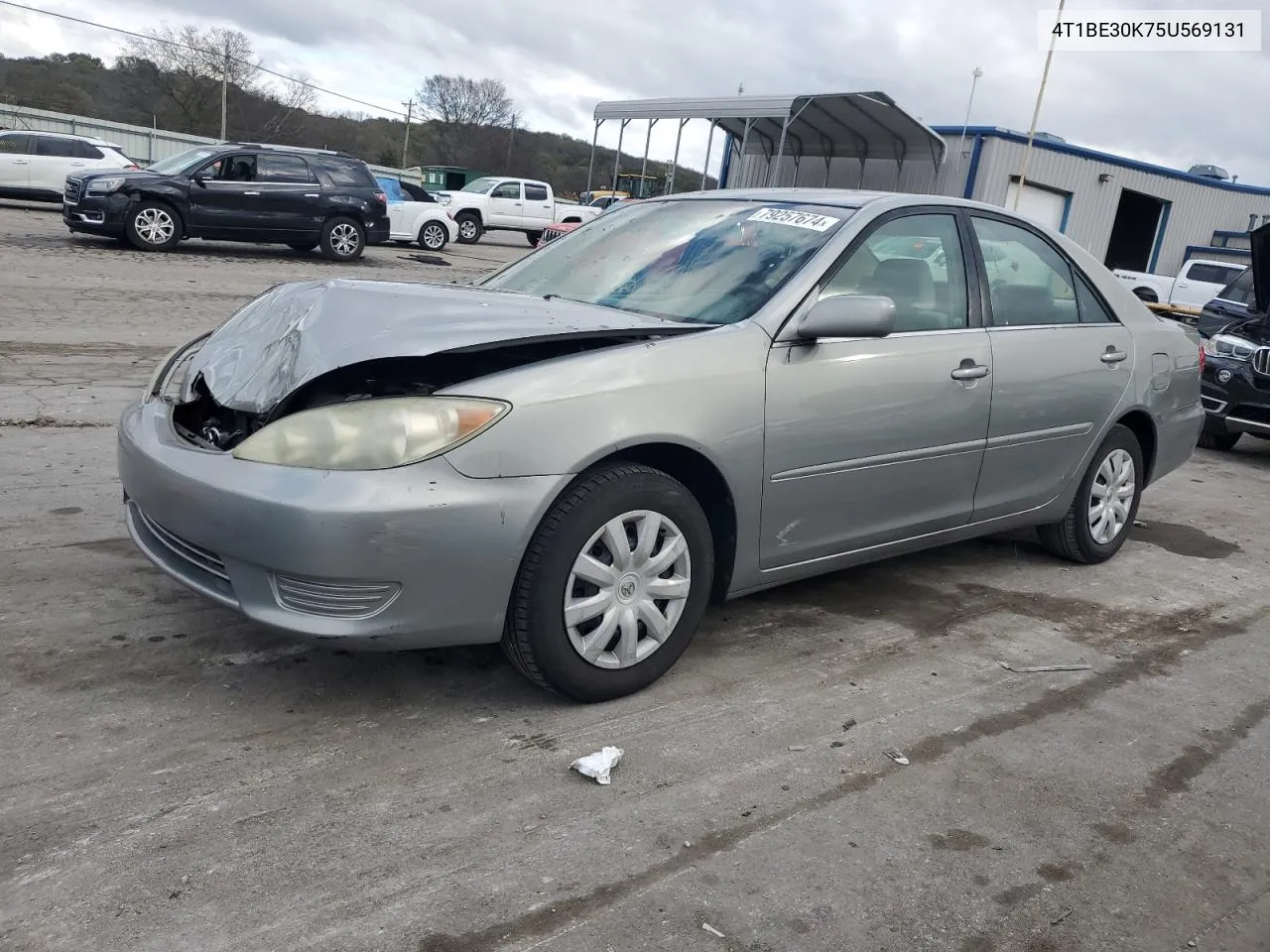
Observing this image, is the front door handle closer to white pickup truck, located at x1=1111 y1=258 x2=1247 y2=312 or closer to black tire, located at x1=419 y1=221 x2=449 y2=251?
black tire, located at x1=419 y1=221 x2=449 y2=251

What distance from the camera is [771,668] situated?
11.9 feet

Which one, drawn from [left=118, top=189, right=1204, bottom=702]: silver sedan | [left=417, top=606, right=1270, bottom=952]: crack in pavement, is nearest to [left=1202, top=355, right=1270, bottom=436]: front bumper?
[left=417, top=606, right=1270, bottom=952]: crack in pavement

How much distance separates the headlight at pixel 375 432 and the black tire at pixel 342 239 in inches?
594

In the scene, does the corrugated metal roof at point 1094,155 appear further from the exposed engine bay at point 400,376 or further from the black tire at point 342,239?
the exposed engine bay at point 400,376

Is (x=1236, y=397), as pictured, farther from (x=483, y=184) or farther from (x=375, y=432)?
(x=483, y=184)

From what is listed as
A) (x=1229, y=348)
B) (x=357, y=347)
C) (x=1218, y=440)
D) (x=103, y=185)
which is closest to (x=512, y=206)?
(x=103, y=185)

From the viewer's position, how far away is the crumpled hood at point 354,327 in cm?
306

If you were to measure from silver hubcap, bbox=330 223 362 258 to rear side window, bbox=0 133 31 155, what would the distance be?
9140 millimetres

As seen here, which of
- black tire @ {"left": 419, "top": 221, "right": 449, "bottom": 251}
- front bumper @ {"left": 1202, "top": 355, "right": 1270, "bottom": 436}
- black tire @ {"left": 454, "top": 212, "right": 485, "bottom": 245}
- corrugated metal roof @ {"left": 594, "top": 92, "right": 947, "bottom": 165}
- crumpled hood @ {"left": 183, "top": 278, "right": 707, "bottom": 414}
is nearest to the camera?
crumpled hood @ {"left": 183, "top": 278, "right": 707, "bottom": 414}

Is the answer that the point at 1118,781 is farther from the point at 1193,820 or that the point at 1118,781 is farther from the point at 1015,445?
the point at 1015,445

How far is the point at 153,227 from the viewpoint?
15.5m

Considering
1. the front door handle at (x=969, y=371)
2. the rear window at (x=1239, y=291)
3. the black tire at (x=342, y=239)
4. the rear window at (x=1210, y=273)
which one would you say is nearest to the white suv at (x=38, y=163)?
the black tire at (x=342, y=239)

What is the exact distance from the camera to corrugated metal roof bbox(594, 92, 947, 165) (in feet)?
64.1

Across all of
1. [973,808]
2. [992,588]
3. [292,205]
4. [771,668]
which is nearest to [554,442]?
[771,668]
